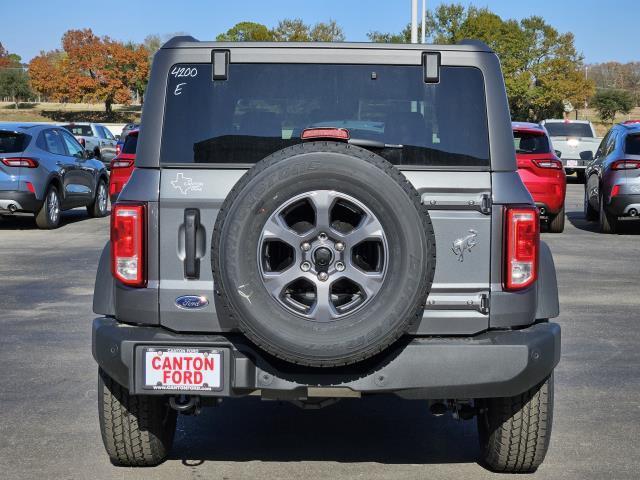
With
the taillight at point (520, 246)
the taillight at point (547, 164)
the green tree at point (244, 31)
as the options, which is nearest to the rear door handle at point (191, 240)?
the taillight at point (520, 246)

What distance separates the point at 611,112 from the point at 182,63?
8400 centimetres

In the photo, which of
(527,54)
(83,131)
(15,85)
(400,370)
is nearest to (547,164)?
(400,370)

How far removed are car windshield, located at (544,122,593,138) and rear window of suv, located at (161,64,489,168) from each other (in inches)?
1072

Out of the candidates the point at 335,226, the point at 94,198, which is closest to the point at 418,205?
the point at 335,226

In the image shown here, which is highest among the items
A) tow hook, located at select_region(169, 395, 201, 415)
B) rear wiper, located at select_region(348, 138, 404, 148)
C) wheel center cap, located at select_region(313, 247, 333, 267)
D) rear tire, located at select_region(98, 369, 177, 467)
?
rear wiper, located at select_region(348, 138, 404, 148)

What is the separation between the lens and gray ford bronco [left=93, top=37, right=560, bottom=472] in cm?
443

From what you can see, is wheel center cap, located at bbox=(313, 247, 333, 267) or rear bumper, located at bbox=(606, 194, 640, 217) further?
rear bumper, located at bbox=(606, 194, 640, 217)

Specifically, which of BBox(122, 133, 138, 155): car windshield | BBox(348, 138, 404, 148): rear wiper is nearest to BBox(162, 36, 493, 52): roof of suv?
BBox(348, 138, 404, 148): rear wiper

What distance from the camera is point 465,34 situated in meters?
82.9

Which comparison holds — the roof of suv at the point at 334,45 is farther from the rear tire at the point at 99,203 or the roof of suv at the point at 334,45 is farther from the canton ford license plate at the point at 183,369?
the rear tire at the point at 99,203

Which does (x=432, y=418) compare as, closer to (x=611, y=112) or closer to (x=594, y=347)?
(x=594, y=347)

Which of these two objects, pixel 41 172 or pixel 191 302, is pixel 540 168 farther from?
pixel 191 302

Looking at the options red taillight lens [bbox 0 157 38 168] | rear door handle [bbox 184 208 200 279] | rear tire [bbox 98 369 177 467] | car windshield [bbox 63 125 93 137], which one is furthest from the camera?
car windshield [bbox 63 125 93 137]

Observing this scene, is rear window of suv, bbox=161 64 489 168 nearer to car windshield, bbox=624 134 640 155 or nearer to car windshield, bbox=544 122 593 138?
car windshield, bbox=624 134 640 155
